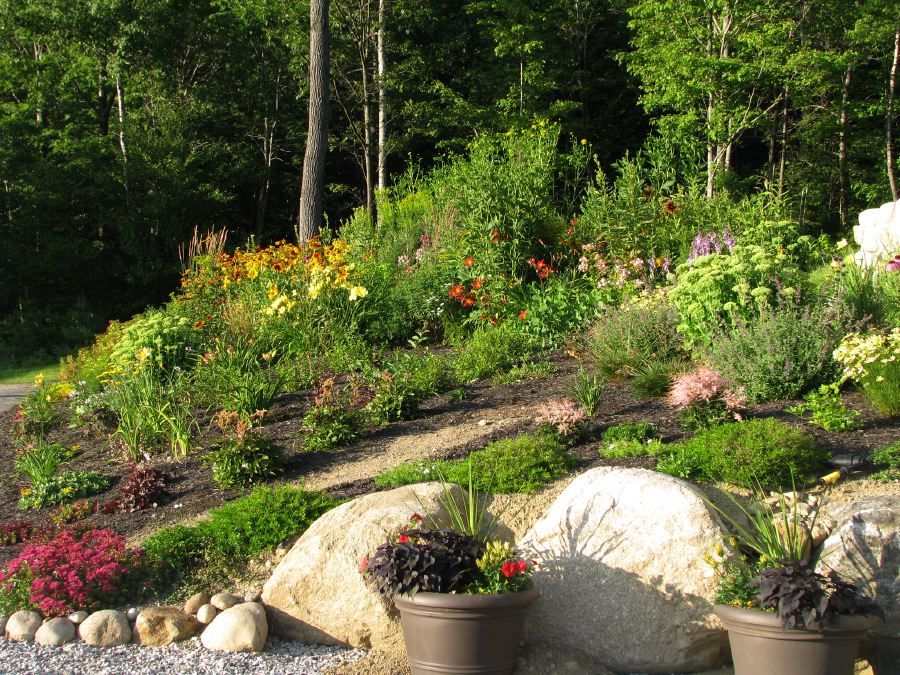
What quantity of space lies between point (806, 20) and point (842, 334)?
13943 mm

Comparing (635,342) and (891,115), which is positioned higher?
(891,115)

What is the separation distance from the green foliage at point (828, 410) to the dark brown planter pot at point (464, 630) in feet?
9.96

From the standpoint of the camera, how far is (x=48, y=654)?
14.2ft

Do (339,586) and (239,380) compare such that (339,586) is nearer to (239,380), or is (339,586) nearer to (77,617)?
(77,617)

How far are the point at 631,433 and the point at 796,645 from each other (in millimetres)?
2546

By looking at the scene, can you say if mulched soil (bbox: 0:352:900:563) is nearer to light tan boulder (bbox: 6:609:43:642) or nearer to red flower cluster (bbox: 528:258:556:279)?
light tan boulder (bbox: 6:609:43:642)

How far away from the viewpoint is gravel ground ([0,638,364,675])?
13.5 feet

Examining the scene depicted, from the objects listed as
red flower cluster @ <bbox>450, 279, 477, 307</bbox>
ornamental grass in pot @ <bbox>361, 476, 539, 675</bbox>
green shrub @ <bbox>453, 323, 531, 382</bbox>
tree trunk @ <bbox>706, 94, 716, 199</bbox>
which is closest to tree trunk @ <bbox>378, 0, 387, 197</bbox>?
tree trunk @ <bbox>706, 94, 716, 199</bbox>

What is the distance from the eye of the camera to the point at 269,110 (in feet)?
75.3

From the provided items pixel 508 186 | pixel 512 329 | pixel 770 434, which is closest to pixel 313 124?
pixel 508 186

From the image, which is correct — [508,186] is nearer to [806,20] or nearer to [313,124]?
[313,124]

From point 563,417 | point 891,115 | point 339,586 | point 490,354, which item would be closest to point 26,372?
point 490,354

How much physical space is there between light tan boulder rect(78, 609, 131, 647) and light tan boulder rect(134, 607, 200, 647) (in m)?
0.06

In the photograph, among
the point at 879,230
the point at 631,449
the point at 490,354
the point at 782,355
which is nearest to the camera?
the point at 631,449
